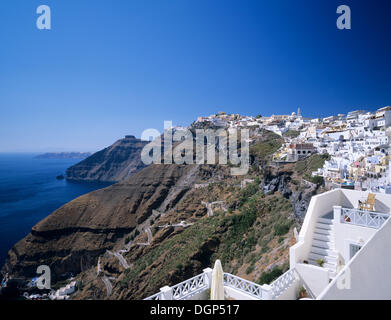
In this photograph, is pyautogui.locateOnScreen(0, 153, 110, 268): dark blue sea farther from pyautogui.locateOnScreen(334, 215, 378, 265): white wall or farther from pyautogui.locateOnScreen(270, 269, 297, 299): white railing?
pyautogui.locateOnScreen(334, 215, 378, 265): white wall

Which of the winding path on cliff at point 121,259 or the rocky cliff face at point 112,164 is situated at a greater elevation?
the rocky cliff face at point 112,164

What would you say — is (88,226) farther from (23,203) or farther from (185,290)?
(23,203)

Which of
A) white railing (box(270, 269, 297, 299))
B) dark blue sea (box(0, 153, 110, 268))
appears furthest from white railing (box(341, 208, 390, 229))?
dark blue sea (box(0, 153, 110, 268))

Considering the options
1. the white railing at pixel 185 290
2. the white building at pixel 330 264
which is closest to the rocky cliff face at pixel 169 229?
the white building at pixel 330 264

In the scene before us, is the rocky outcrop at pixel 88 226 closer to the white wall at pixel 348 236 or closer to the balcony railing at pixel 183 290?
the balcony railing at pixel 183 290

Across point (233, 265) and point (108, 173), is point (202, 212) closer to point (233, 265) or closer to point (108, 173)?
point (233, 265)

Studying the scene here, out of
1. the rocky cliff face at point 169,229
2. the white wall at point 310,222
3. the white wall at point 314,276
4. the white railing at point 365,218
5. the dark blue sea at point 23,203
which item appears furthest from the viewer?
the dark blue sea at point 23,203

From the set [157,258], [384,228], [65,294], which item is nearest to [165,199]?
[157,258]
